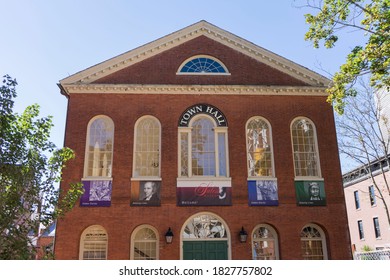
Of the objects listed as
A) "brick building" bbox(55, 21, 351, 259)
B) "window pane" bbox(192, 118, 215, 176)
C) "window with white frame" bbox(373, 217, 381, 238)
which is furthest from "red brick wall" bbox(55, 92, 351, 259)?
"window with white frame" bbox(373, 217, 381, 238)

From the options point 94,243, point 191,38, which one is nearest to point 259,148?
point 191,38

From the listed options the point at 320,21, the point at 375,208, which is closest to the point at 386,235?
the point at 375,208

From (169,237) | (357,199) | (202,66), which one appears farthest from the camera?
(357,199)

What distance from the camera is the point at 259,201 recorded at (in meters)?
15.5

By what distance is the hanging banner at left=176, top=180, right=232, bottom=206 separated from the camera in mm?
15289

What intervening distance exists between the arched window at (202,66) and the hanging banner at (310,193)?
6.17m

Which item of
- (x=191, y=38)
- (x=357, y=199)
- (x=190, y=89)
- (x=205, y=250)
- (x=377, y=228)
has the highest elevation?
(x=191, y=38)

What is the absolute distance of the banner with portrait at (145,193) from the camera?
15.2 m

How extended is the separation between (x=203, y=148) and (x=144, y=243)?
4.61m

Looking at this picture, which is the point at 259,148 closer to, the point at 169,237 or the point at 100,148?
the point at 169,237

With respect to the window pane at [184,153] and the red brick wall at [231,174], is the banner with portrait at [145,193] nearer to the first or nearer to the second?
the red brick wall at [231,174]

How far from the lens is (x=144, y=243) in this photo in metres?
15.1

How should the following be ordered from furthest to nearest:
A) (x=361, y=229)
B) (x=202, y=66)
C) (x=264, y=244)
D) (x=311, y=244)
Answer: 1. (x=361, y=229)
2. (x=202, y=66)
3. (x=311, y=244)
4. (x=264, y=244)

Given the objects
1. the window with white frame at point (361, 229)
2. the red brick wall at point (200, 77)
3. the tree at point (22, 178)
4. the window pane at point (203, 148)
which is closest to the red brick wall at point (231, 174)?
the red brick wall at point (200, 77)
